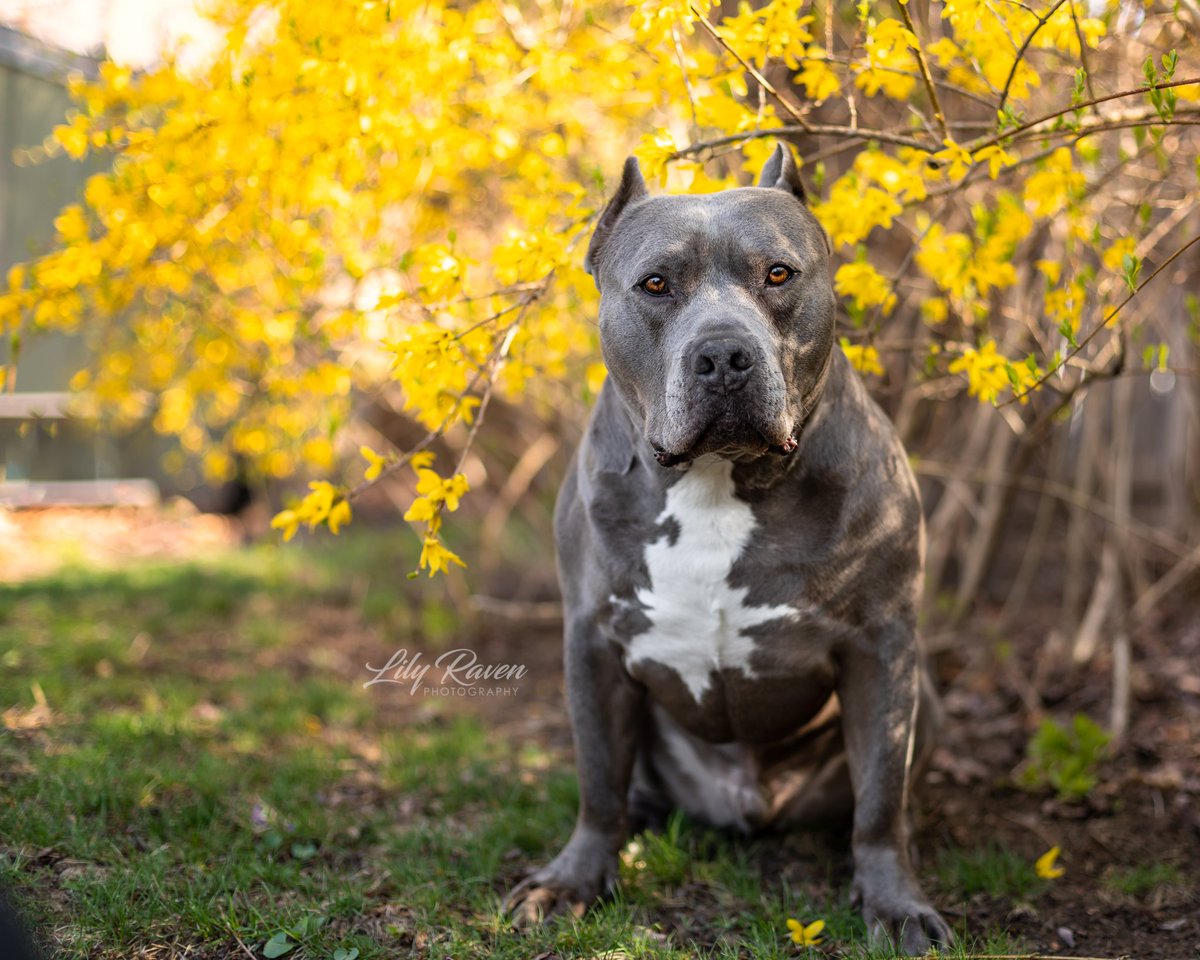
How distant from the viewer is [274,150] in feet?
10.9

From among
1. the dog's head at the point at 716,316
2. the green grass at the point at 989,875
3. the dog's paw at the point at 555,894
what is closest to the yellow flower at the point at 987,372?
the dog's head at the point at 716,316

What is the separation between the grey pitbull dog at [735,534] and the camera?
7.72 ft

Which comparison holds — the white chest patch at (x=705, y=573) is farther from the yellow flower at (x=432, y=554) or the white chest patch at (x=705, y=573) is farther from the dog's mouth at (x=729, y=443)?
the yellow flower at (x=432, y=554)

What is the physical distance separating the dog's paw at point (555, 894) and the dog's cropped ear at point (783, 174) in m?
1.71

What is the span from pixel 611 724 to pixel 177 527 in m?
6.03

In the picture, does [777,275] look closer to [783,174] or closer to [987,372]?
[783,174]

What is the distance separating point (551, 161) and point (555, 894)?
2.74 m

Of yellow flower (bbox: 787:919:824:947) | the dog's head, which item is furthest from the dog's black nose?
yellow flower (bbox: 787:919:824:947)

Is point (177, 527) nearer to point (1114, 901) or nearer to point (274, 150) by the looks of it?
point (274, 150)

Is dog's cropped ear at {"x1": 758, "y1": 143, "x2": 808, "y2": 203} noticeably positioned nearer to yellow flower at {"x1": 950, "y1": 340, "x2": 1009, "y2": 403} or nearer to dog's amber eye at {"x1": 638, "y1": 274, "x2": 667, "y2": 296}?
dog's amber eye at {"x1": 638, "y1": 274, "x2": 667, "y2": 296}

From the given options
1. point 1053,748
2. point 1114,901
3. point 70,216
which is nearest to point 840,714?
point 1114,901

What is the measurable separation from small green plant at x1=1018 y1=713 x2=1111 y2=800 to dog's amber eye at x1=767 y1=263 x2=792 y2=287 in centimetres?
197

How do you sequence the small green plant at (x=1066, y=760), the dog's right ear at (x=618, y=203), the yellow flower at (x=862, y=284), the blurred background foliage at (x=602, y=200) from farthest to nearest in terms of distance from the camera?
1. the small green plant at (x=1066, y=760)
2. the yellow flower at (x=862, y=284)
3. the blurred background foliage at (x=602, y=200)
4. the dog's right ear at (x=618, y=203)

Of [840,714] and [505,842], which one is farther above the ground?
[840,714]
